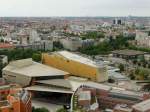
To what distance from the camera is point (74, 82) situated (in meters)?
18.6

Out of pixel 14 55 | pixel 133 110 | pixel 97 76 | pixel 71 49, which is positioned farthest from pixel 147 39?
pixel 133 110

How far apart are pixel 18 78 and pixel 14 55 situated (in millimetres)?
9827

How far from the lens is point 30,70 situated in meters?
19.5

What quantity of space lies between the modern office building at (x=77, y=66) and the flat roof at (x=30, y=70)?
1402mm

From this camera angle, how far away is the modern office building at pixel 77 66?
20047 millimetres

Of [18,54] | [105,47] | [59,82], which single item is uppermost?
[59,82]

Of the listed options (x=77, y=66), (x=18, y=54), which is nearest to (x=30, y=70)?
(x=77, y=66)

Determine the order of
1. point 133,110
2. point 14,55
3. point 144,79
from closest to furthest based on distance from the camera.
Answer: point 133,110 → point 144,79 → point 14,55

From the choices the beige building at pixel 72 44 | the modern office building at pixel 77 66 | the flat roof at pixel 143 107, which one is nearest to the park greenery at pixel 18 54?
the modern office building at pixel 77 66

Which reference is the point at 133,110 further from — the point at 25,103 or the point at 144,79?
the point at 144,79

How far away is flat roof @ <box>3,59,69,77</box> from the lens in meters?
18.9

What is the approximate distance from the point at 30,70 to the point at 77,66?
278 cm

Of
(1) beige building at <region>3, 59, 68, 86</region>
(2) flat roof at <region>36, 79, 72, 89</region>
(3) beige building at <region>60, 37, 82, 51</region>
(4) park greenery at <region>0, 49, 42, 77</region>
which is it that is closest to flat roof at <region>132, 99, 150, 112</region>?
(2) flat roof at <region>36, 79, 72, 89</region>

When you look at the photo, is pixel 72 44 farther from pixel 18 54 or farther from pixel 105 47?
pixel 18 54
